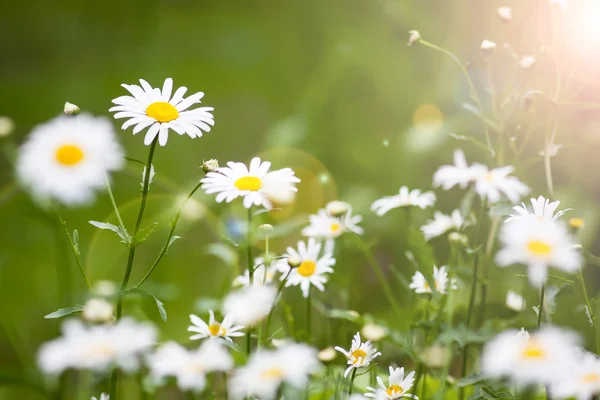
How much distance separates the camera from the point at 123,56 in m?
2.77

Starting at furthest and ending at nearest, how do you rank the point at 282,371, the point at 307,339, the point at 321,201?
1. the point at 321,201
2. the point at 307,339
3. the point at 282,371

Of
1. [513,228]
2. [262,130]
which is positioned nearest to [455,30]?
[262,130]

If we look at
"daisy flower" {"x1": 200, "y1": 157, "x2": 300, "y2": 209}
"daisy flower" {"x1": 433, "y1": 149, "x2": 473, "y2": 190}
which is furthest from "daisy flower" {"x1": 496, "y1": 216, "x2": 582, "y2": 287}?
"daisy flower" {"x1": 200, "y1": 157, "x2": 300, "y2": 209}

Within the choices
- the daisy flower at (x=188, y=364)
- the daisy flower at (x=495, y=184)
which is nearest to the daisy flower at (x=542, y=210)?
the daisy flower at (x=495, y=184)

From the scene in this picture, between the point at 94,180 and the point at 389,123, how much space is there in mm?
1710

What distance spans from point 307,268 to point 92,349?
0.47 m

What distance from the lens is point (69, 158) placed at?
587 millimetres

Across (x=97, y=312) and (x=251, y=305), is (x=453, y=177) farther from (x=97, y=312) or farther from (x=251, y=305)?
(x=97, y=312)

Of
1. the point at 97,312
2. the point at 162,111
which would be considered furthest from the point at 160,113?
the point at 97,312

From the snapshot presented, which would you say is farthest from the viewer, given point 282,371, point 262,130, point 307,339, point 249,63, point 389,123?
point 249,63

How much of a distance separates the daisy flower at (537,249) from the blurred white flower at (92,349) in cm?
31

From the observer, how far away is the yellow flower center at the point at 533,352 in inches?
19.5

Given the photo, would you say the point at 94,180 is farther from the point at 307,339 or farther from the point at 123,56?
the point at 123,56

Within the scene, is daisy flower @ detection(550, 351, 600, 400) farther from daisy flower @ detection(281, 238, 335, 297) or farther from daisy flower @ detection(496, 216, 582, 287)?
daisy flower @ detection(281, 238, 335, 297)
